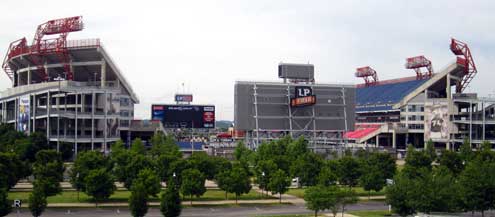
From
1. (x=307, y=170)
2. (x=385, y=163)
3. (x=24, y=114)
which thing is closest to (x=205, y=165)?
(x=307, y=170)

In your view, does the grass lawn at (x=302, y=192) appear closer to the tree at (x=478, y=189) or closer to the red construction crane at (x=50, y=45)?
the tree at (x=478, y=189)

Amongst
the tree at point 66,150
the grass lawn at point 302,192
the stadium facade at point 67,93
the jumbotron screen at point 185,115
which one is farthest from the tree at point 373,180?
the jumbotron screen at point 185,115

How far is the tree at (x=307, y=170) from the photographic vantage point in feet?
243

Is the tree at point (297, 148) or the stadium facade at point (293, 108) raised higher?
the stadium facade at point (293, 108)

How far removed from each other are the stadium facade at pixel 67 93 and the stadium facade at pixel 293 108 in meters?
32.2

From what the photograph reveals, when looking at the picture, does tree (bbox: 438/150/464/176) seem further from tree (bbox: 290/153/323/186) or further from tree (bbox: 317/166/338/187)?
tree (bbox: 317/166/338/187)

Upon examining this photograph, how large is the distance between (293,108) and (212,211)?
2054 inches

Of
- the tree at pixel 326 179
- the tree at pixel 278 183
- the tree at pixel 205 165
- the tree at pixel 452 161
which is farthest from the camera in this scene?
the tree at pixel 452 161

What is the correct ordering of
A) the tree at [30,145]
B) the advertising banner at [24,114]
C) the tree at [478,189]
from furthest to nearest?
the advertising banner at [24,114] < the tree at [30,145] < the tree at [478,189]

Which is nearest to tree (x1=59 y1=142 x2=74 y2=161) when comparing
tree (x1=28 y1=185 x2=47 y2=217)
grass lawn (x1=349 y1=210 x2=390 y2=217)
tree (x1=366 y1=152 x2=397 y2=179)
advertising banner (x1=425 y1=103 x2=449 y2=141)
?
tree (x1=366 y1=152 x2=397 y2=179)

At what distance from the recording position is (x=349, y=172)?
242ft

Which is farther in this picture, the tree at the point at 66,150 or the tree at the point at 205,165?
the tree at the point at 66,150

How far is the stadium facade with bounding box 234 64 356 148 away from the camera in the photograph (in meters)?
107

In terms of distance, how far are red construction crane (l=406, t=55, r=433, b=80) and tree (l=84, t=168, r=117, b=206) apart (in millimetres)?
123999
